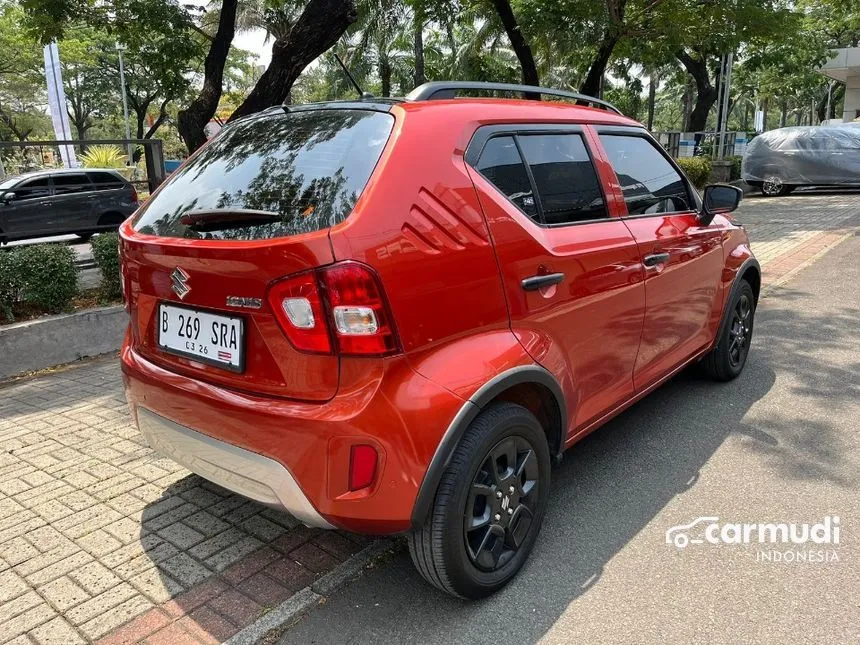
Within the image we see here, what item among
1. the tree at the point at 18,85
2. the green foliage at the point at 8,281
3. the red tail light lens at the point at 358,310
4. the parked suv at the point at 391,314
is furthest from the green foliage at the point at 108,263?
the tree at the point at 18,85

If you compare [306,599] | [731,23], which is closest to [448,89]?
[306,599]

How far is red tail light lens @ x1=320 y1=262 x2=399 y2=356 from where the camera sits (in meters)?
2.02

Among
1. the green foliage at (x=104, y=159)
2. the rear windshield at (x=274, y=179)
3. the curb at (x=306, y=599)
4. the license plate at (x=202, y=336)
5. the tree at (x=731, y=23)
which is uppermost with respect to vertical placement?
the tree at (x=731, y=23)

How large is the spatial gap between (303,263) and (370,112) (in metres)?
0.78

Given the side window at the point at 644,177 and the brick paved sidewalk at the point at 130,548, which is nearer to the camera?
the brick paved sidewalk at the point at 130,548

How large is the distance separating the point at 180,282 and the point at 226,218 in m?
0.29

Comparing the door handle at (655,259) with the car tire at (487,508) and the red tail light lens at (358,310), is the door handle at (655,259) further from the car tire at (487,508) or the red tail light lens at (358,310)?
the red tail light lens at (358,310)

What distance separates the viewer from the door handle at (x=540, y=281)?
2.50 meters

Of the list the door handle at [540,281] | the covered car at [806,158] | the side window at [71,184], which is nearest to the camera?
the door handle at [540,281]

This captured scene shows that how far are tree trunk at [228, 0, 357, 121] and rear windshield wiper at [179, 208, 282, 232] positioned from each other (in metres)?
5.27

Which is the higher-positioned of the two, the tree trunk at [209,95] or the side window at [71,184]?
the tree trunk at [209,95]

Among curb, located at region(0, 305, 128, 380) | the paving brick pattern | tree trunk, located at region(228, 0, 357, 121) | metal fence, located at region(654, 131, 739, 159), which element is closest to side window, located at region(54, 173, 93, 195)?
tree trunk, located at region(228, 0, 357, 121)

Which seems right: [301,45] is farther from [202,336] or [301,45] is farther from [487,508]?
[487,508]

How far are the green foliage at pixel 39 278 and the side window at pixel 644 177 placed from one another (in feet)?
14.4
